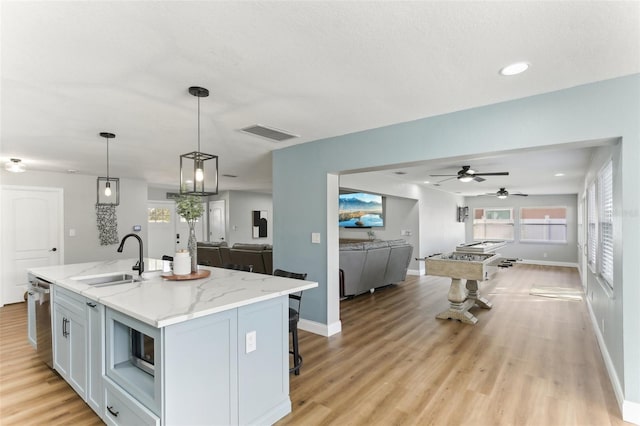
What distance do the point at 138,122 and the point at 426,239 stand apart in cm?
740

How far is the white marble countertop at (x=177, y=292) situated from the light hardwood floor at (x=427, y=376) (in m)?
0.91

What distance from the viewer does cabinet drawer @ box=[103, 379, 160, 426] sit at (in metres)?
1.80

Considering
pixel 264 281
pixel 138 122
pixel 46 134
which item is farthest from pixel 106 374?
pixel 46 134

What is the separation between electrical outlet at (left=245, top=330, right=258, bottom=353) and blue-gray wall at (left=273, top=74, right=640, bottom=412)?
1962 mm

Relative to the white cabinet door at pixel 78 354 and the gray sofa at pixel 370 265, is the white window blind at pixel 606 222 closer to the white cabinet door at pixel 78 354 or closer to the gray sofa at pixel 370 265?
the gray sofa at pixel 370 265

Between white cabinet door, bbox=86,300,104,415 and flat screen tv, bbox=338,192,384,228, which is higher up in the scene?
flat screen tv, bbox=338,192,384,228

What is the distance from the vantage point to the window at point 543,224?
1041 centimetres

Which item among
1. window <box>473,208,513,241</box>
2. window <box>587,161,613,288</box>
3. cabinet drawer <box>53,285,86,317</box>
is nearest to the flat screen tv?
window <box>473,208,513,241</box>

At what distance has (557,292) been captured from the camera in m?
6.41

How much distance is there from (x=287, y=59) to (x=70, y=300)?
2502 mm

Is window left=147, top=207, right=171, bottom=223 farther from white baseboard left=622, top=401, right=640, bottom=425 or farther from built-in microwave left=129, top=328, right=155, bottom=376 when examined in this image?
white baseboard left=622, top=401, right=640, bottom=425

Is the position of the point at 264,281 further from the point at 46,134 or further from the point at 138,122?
the point at 46,134

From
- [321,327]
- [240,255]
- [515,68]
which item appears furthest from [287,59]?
[240,255]

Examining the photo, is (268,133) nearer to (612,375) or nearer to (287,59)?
(287,59)
